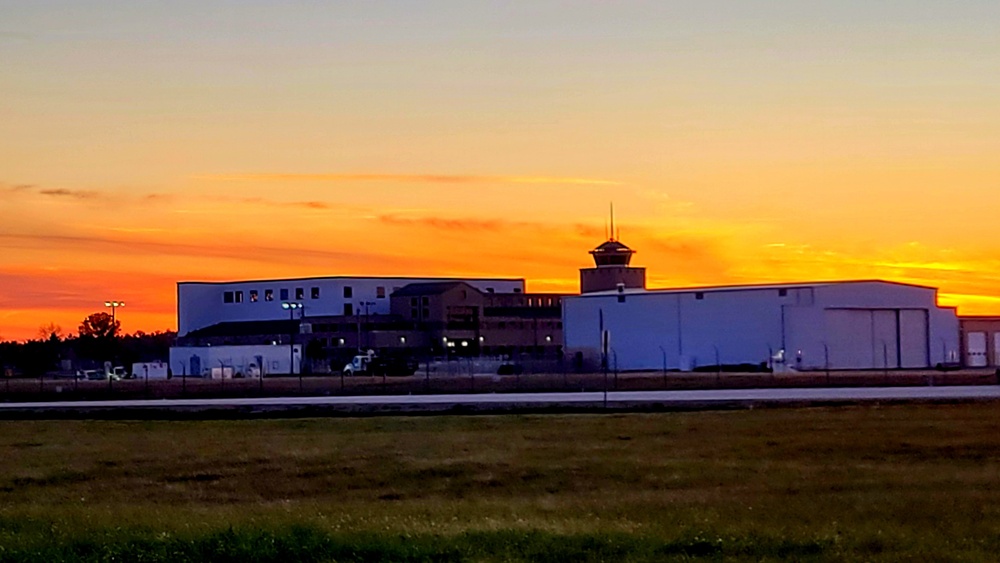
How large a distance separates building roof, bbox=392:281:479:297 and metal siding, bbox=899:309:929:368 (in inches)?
→ 1817

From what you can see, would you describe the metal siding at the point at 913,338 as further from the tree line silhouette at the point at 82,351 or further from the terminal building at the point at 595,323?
the tree line silhouette at the point at 82,351

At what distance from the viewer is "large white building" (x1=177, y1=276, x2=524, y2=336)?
141 meters

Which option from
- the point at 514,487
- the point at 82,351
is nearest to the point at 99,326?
the point at 82,351

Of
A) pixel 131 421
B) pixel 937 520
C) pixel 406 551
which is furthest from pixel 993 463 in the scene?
pixel 131 421

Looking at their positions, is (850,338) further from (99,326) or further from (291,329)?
(99,326)

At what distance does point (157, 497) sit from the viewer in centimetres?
2586

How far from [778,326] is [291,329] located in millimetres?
48531

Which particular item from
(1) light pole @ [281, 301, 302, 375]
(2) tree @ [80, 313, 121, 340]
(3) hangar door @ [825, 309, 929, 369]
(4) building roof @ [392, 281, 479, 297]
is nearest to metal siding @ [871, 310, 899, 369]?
(3) hangar door @ [825, 309, 929, 369]

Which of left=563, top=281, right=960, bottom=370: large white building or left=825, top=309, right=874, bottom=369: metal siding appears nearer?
left=563, top=281, right=960, bottom=370: large white building

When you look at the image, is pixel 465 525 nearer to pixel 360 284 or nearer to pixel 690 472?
pixel 690 472

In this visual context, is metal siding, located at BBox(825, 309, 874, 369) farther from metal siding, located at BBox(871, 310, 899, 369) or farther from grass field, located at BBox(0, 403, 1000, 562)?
grass field, located at BBox(0, 403, 1000, 562)

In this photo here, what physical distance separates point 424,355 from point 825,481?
358 feet

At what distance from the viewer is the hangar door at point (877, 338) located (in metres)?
100

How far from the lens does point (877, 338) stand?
4040 inches
